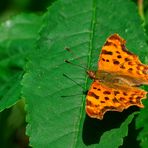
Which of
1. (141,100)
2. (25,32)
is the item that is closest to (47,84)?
(141,100)

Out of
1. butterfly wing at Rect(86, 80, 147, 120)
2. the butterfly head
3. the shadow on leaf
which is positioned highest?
the butterfly head

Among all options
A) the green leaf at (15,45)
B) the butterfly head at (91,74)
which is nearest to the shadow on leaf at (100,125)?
the butterfly head at (91,74)

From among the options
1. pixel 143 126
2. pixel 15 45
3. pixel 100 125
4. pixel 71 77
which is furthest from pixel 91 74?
pixel 15 45

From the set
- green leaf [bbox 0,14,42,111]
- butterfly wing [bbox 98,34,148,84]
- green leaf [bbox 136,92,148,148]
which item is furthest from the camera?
green leaf [bbox 0,14,42,111]

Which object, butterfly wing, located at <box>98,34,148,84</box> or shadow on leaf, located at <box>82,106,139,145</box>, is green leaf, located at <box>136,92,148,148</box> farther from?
butterfly wing, located at <box>98,34,148,84</box>

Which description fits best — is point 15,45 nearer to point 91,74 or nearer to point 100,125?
point 91,74

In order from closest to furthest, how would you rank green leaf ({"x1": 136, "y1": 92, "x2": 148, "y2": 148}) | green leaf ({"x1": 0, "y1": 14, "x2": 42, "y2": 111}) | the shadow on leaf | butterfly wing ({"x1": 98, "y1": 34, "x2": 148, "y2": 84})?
the shadow on leaf, green leaf ({"x1": 136, "y1": 92, "x2": 148, "y2": 148}), butterfly wing ({"x1": 98, "y1": 34, "x2": 148, "y2": 84}), green leaf ({"x1": 0, "y1": 14, "x2": 42, "y2": 111})

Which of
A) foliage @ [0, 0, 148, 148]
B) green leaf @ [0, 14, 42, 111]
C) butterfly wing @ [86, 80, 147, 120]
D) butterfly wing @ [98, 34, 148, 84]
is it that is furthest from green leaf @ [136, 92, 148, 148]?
green leaf @ [0, 14, 42, 111]
